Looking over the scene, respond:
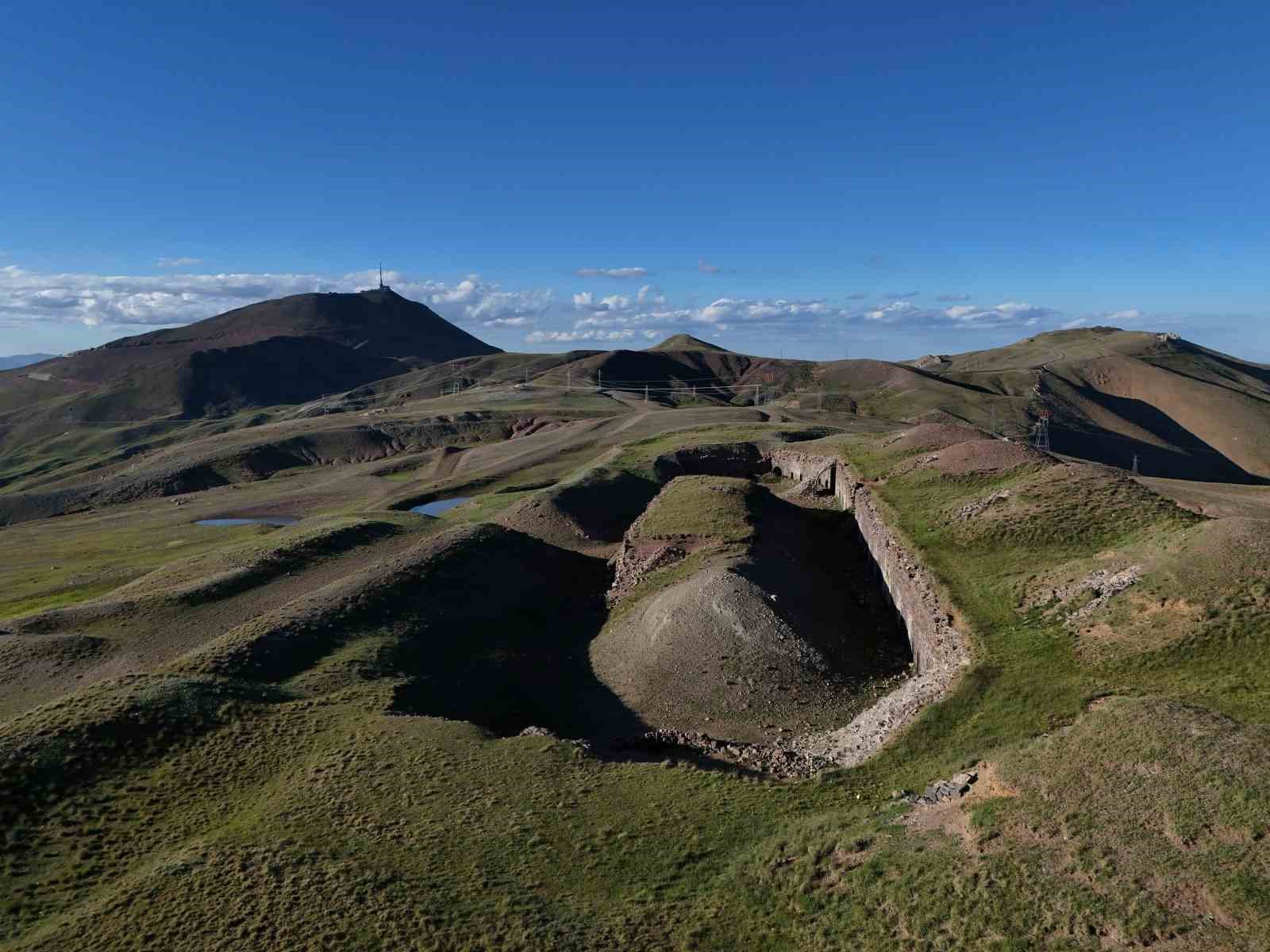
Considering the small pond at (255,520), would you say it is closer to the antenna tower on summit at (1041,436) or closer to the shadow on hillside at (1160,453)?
the antenna tower on summit at (1041,436)

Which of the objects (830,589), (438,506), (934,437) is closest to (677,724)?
(830,589)

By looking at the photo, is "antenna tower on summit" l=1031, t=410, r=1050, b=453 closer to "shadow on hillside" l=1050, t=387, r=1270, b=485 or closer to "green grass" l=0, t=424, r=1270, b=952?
"shadow on hillside" l=1050, t=387, r=1270, b=485

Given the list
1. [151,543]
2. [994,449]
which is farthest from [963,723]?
[151,543]

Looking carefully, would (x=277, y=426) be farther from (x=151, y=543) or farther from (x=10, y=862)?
(x=10, y=862)

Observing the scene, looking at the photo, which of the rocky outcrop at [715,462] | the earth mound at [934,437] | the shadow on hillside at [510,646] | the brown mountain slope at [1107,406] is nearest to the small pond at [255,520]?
the rocky outcrop at [715,462]

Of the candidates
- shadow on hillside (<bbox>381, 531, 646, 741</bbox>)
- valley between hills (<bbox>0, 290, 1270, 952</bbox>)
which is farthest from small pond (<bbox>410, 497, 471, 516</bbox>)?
shadow on hillside (<bbox>381, 531, 646, 741</bbox>)

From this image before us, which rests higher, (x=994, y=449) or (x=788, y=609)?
(x=994, y=449)
